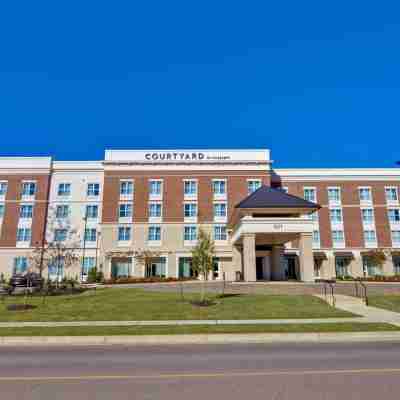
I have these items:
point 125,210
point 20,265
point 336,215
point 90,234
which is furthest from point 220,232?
point 20,265

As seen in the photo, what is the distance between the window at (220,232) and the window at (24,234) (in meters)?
26.3

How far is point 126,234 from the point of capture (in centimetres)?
4603

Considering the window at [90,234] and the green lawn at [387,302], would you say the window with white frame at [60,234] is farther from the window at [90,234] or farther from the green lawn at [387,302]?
the green lawn at [387,302]

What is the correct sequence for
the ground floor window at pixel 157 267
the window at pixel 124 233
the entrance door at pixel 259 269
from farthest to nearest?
the window at pixel 124 233 < the ground floor window at pixel 157 267 < the entrance door at pixel 259 269

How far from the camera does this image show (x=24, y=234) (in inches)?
1849

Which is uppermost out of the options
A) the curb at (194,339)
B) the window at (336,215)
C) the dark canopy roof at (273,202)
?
the window at (336,215)

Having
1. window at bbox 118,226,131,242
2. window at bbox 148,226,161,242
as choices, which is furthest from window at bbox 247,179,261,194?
window at bbox 118,226,131,242

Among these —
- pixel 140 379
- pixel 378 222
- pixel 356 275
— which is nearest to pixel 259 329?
pixel 140 379

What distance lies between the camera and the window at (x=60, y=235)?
4745 cm

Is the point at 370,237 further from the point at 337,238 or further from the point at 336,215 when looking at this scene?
the point at 336,215

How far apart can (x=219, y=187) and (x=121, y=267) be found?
17.6 meters

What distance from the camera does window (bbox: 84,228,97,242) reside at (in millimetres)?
47844

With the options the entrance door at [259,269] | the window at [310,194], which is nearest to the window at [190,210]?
the entrance door at [259,269]

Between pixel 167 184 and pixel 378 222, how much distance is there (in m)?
31.2
